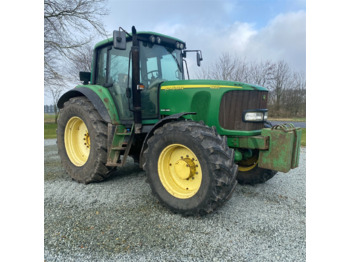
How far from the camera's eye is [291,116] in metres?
13.2

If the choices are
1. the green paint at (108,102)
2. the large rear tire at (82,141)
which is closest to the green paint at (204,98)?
the green paint at (108,102)

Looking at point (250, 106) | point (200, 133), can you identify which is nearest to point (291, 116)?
point (250, 106)

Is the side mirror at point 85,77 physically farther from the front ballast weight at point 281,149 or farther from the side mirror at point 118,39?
the front ballast weight at point 281,149

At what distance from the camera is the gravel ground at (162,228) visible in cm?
238

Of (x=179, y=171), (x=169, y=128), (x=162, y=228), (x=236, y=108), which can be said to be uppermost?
(x=236, y=108)

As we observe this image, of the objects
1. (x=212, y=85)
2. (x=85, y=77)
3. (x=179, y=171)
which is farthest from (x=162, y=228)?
(x=85, y=77)

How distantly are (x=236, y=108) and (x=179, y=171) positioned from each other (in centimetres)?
114

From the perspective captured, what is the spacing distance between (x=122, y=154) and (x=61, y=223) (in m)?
1.43

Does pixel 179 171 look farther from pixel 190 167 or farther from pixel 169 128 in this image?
pixel 169 128

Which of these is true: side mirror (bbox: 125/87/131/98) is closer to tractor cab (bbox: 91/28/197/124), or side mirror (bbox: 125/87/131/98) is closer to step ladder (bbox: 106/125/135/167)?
tractor cab (bbox: 91/28/197/124)

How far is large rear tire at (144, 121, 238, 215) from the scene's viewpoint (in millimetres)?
2797

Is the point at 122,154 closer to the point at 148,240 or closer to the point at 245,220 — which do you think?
the point at 148,240

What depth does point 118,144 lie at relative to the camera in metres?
4.04

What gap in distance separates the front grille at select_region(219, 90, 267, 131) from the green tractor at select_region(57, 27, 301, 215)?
0.01m
